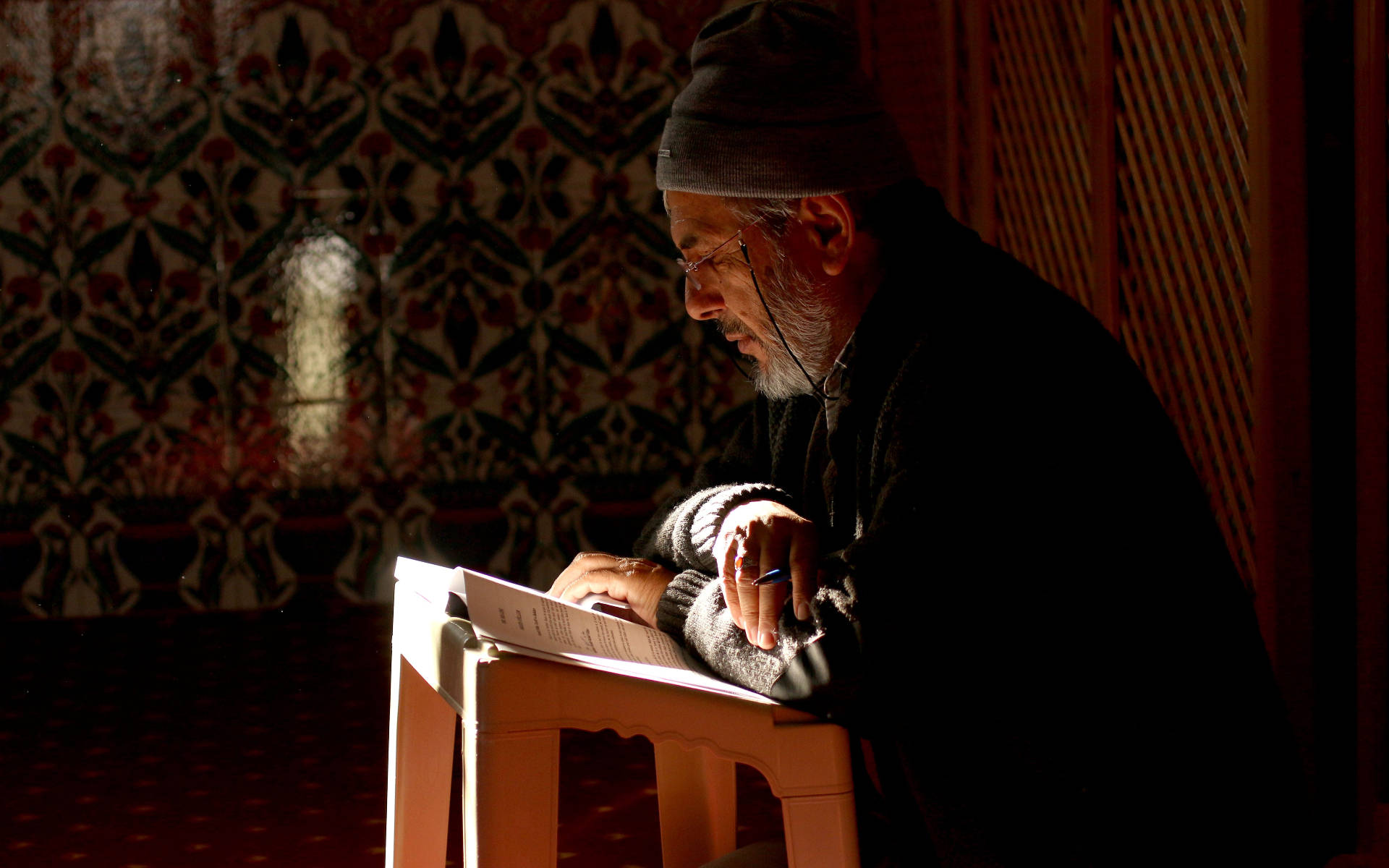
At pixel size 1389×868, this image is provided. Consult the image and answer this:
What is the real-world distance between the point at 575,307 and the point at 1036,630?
315 centimetres

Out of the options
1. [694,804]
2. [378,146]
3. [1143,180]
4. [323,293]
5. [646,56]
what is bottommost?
[694,804]

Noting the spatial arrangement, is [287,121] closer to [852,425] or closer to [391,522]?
[391,522]

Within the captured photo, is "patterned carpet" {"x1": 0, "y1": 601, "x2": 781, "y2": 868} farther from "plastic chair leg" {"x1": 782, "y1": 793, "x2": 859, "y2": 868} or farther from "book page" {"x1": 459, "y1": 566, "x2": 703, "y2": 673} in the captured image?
"plastic chair leg" {"x1": 782, "y1": 793, "x2": 859, "y2": 868}

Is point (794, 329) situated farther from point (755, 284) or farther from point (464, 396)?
point (464, 396)

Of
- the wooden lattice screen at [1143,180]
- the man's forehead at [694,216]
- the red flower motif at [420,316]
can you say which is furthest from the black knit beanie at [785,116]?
the red flower motif at [420,316]

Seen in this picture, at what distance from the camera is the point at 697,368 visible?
13.7ft

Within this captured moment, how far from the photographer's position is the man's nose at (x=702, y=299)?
4.91ft

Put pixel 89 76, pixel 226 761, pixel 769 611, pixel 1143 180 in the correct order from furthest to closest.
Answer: pixel 89 76, pixel 226 761, pixel 1143 180, pixel 769 611

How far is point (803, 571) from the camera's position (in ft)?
3.72

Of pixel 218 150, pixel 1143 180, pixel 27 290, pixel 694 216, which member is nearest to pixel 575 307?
pixel 218 150

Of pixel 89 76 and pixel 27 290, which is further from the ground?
pixel 89 76

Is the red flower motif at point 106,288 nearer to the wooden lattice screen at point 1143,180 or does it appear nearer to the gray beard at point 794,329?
the wooden lattice screen at point 1143,180

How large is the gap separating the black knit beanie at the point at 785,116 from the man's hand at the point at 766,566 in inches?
15.1

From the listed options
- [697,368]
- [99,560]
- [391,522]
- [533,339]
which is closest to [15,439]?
[99,560]
